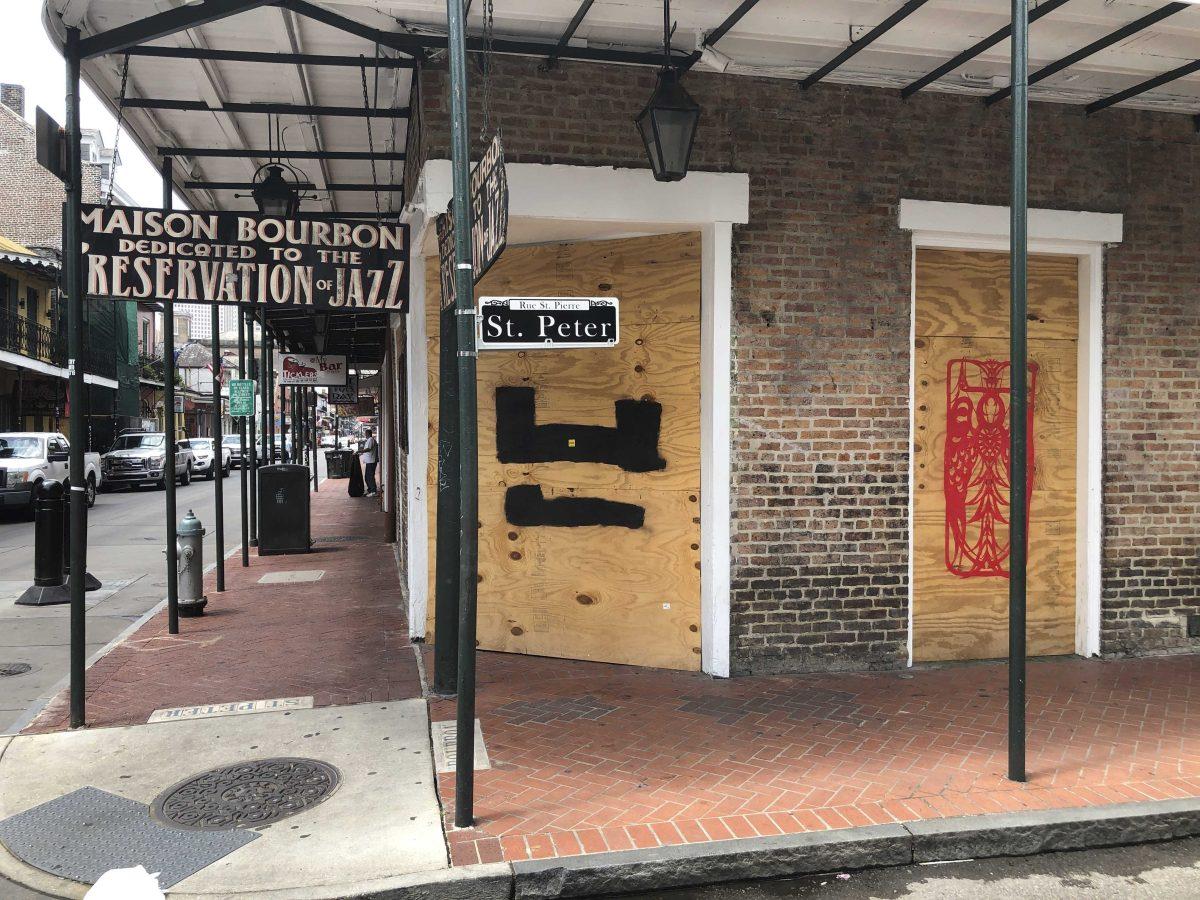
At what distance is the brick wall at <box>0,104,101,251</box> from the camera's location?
33188 millimetres

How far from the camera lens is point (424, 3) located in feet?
18.7

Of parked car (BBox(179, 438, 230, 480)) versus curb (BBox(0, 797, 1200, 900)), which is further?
parked car (BBox(179, 438, 230, 480))

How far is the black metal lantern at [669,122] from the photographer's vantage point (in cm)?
550

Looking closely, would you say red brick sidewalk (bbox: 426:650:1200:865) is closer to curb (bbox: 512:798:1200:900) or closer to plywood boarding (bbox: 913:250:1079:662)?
curb (bbox: 512:798:1200:900)

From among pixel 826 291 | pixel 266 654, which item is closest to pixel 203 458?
pixel 266 654

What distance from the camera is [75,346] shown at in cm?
521

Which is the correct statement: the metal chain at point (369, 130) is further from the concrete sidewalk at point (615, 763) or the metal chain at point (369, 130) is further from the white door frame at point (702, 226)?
the concrete sidewalk at point (615, 763)

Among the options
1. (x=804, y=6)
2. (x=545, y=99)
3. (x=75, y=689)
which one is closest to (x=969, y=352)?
(x=804, y=6)

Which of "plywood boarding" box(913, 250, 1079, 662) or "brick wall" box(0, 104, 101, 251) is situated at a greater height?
"brick wall" box(0, 104, 101, 251)

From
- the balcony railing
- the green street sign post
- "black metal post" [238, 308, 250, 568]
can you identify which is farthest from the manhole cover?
the balcony railing

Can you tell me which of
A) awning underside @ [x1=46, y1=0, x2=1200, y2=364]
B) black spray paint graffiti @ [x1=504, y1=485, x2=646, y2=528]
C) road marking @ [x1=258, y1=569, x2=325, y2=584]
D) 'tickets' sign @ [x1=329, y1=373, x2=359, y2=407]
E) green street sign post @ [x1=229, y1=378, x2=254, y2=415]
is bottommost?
road marking @ [x1=258, y1=569, x2=325, y2=584]

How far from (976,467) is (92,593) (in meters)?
9.47

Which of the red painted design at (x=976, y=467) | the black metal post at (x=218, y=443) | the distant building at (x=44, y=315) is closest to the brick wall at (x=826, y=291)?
the red painted design at (x=976, y=467)

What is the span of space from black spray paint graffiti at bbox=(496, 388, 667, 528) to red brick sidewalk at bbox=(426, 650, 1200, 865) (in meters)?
1.12
